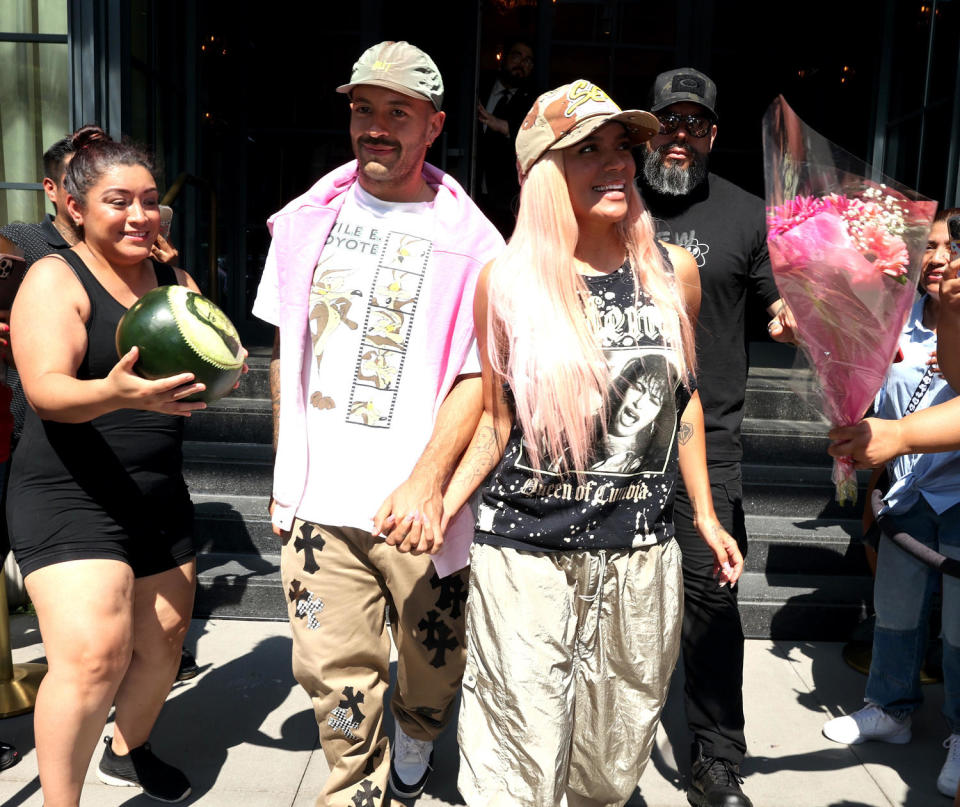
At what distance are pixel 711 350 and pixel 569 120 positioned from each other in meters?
1.20

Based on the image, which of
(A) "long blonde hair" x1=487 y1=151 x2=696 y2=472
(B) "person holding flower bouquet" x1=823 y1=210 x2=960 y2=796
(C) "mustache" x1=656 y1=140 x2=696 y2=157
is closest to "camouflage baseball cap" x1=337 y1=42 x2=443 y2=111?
(A) "long blonde hair" x1=487 y1=151 x2=696 y2=472

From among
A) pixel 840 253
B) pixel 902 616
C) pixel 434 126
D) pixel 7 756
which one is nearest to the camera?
pixel 840 253

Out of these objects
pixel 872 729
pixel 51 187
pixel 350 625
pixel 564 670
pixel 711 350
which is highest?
pixel 51 187

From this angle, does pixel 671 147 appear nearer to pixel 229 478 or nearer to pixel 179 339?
pixel 179 339

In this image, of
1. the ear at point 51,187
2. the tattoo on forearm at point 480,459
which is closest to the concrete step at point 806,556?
the tattoo on forearm at point 480,459

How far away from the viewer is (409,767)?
2.99m

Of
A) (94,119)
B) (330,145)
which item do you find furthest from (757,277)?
(330,145)

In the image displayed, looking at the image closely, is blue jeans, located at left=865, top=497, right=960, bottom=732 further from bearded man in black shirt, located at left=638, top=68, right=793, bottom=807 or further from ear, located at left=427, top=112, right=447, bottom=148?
ear, located at left=427, top=112, right=447, bottom=148

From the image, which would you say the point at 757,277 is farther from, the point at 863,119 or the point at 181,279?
the point at 863,119

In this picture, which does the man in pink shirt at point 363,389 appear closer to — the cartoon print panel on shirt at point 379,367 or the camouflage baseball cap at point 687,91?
the cartoon print panel on shirt at point 379,367

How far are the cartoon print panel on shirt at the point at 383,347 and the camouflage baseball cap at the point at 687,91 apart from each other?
1.05 m

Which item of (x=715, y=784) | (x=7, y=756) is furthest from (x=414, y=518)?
(x=7, y=756)

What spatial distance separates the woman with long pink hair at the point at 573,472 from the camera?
81.6 inches

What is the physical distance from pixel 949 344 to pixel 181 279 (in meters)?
2.24
